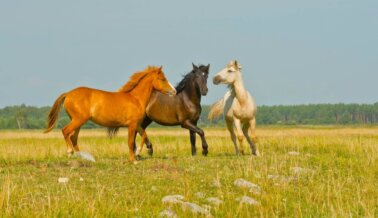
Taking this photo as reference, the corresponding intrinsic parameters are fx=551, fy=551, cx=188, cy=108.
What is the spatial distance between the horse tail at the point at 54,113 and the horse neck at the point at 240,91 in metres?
4.69

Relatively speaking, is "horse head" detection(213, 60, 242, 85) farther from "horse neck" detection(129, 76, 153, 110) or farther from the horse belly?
the horse belly

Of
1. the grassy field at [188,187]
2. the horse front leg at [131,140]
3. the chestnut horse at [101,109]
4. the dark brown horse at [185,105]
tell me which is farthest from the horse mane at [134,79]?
the grassy field at [188,187]

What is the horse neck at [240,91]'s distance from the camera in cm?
1502

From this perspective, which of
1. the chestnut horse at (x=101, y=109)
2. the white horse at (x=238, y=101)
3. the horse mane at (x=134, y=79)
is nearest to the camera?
the chestnut horse at (x=101, y=109)

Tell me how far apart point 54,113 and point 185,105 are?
374 cm

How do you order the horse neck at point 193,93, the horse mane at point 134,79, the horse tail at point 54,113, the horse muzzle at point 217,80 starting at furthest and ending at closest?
the horse neck at point 193,93 → the horse muzzle at point 217,80 → the horse mane at point 134,79 → the horse tail at point 54,113

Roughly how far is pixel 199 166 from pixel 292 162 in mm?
2332

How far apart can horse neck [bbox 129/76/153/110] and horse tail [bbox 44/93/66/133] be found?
1698mm

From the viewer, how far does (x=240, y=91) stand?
1509 cm

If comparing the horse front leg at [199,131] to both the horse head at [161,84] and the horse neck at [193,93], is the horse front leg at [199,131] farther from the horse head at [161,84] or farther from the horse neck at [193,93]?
the horse head at [161,84]

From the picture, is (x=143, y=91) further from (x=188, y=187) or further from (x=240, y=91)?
(x=188, y=187)

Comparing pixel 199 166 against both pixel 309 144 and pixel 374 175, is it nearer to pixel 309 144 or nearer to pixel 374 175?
pixel 374 175

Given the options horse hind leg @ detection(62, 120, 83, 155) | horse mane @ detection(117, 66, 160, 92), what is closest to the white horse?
horse mane @ detection(117, 66, 160, 92)

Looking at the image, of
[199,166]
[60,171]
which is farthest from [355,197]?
[60,171]
